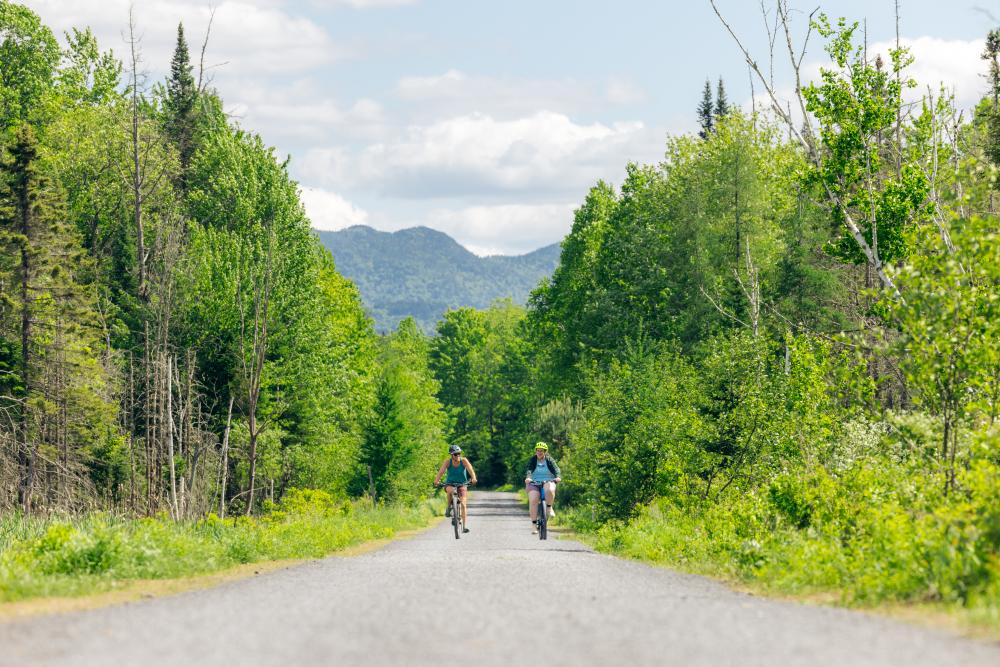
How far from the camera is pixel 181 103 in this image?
5722cm

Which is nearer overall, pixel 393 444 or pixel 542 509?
pixel 542 509

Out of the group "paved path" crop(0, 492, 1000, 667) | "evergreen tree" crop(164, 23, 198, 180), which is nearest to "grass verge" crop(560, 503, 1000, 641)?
"paved path" crop(0, 492, 1000, 667)

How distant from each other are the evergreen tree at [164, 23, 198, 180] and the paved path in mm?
44312

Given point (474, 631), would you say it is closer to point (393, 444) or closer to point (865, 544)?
point (865, 544)

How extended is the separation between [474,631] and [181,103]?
53490 mm

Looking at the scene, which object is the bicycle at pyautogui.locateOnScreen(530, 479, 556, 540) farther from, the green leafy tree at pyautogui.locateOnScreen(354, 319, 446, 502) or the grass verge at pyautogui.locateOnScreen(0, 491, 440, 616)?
the green leafy tree at pyautogui.locateOnScreen(354, 319, 446, 502)

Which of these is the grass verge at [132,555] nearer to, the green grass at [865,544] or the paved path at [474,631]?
the paved path at [474,631]

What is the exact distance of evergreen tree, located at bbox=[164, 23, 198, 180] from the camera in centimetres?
5519

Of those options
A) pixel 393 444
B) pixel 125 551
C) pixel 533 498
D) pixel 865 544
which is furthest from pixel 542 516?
pixel 393 444

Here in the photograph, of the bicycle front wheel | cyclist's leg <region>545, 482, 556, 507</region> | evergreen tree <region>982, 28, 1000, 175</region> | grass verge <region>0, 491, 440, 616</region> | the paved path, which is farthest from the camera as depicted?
evergreen tree <region>982, 28, 1000, 175</region>

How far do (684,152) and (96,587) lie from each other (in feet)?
152

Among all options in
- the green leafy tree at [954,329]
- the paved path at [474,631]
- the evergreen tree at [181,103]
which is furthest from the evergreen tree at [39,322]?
the green leafy tree at [954,329]

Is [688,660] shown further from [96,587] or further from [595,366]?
[595,366]

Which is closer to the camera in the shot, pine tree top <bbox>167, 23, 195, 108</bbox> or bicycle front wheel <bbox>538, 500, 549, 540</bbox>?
bicycle front wheel <bbox>538, 500, 549, 540</bbox>
